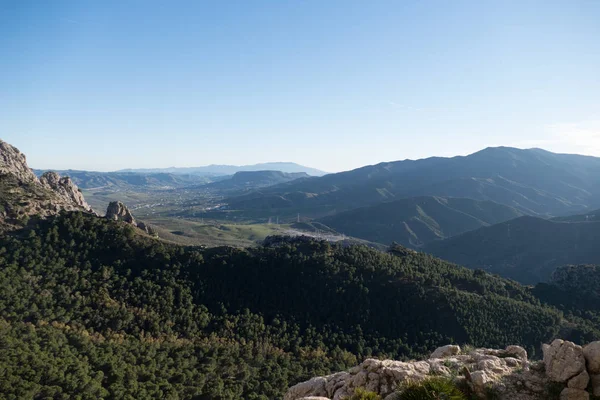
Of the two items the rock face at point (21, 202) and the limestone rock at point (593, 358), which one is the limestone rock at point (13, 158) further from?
the limestone rock at point (593, 358)

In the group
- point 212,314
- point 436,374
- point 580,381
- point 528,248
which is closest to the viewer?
point 580,381

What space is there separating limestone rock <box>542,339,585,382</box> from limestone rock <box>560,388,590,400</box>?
51cm

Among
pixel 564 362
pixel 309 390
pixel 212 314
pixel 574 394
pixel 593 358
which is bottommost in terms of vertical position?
pixel 212 314

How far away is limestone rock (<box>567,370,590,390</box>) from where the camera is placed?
1288 centimetres

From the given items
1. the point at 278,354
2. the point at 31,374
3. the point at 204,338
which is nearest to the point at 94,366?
the point at 31,374

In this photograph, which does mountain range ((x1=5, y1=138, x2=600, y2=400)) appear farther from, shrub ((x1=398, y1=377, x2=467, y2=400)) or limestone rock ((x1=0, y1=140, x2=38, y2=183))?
limestone rock ((x1=0, y1=140, x2=38, y2=183))

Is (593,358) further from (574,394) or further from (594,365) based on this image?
(574,394)

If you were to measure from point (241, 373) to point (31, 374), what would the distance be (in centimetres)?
2235

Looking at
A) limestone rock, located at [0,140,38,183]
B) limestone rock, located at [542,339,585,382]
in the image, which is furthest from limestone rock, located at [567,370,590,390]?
limestone rock, located at [0,140,38,183]

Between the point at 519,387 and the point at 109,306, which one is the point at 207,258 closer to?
the point at 109,306

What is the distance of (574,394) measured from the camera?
12.8 meters

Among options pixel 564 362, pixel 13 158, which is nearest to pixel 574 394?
pixel 564 362

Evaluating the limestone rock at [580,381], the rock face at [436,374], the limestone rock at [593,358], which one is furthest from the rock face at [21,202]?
the limestone rock at [593,358]

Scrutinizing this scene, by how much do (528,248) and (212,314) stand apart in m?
177
